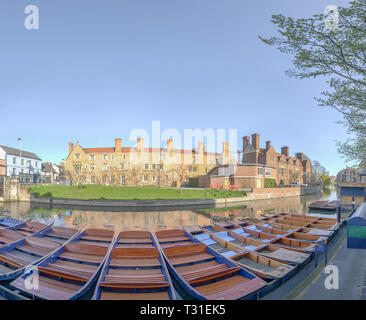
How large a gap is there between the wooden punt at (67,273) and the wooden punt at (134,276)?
0.38 m

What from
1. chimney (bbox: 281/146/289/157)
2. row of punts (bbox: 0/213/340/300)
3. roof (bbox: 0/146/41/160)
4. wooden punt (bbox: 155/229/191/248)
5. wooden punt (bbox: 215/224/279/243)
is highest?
chimney (bbox: 281/146/289/157)

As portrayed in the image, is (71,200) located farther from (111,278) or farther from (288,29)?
(288,29)

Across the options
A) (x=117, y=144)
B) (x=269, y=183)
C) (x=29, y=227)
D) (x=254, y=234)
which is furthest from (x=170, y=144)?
(x=254, y=234)

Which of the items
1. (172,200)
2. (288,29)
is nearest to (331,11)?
(288,29)

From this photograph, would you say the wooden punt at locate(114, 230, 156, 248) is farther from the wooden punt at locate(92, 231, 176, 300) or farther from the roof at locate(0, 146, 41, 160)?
the roof at locate(0, 146, 41, 160)

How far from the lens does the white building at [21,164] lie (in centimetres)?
4500

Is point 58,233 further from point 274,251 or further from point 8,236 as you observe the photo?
point 274,251

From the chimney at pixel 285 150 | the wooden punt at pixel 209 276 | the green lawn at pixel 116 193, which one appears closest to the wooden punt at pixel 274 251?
the wooden punt at pixel 209 276

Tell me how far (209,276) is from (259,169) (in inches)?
1671

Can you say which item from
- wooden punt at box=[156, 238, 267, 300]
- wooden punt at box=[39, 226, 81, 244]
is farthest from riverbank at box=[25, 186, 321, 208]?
wooden punt at box=[156, 238, 267, 300]

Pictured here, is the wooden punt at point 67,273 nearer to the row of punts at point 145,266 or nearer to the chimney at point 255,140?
the row of punts at point 145,266

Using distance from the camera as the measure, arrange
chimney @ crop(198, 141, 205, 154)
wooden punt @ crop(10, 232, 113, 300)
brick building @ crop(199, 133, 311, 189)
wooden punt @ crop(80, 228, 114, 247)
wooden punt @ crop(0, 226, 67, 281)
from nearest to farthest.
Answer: wooden punt @ crop(10, 232, 113, 300) < wooden punt @ crop(0, 226, 67, 281) < wooden punt @ crop(80, 228, 114, 247) < brick building @ crop(199, 133, 311, 189) < chimney @ crop(198, 141, 205, 154)

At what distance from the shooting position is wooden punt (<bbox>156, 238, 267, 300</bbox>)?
18.3 ft

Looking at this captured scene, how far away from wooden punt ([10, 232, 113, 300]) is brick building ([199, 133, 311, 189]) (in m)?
37.9
